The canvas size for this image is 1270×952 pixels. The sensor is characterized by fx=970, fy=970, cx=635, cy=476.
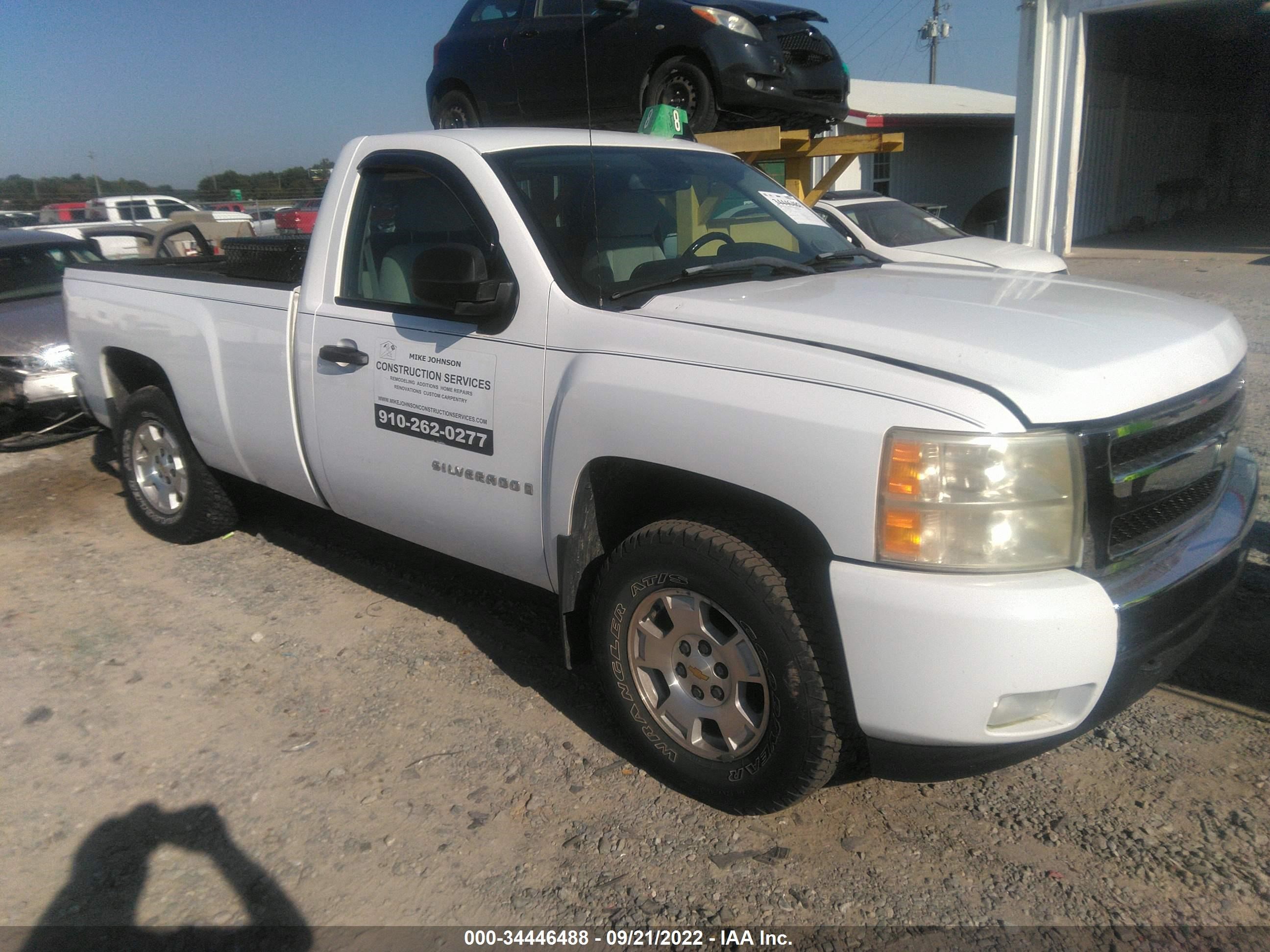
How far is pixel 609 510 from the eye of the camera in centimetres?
298

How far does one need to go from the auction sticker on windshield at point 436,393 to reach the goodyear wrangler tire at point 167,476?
180 cm

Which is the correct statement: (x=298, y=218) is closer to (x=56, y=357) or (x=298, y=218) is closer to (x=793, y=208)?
(x=56, y=357)

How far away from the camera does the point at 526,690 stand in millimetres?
3596

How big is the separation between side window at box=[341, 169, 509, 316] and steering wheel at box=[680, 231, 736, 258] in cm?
70

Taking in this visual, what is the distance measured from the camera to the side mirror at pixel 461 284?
9.82ft

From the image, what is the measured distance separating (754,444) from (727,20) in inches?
247

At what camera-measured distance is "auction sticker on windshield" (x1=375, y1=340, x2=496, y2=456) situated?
3.15 m

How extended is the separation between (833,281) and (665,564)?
119 cm

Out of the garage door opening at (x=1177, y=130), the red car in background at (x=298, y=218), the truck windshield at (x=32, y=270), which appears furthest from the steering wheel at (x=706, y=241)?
the red car in background at (x=298, y=218)

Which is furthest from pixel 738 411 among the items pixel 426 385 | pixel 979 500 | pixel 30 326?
pixel 30 326

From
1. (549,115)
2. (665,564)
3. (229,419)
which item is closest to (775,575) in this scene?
(665,564)

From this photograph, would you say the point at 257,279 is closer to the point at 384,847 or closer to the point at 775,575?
the point at 384,847

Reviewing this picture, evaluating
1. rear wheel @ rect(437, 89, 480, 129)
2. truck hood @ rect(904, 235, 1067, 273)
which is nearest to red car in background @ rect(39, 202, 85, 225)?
rear wheel @ rect(437, 89, 480, 129)

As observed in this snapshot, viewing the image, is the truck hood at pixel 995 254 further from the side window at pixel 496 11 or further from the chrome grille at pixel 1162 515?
the chrome grille at pixel 1162 515
